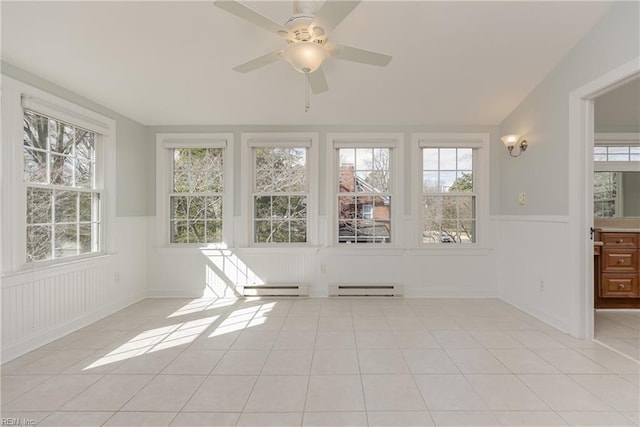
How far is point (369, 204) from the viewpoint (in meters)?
4.27

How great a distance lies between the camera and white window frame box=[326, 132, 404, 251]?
4164 millimetres

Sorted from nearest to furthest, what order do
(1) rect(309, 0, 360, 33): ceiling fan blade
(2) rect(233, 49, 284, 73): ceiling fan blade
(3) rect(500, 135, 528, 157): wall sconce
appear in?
(1) rect(309, 0, 360, 33): ceiling fan blade → (2) rect(233, 49, 284, 73): ceiling fan blade → (3) rect(500, 135, 528, 157): wall sconce

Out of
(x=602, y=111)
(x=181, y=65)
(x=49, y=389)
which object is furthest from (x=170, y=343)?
(x=602, y=111)

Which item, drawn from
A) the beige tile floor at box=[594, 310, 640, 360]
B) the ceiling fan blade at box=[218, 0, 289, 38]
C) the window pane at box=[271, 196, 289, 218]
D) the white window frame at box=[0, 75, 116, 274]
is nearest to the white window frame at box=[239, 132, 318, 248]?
the window pane at box=[271, 196, 289, 218]

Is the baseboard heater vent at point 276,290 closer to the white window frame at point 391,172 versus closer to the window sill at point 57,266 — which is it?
the white window frame at point 391,172

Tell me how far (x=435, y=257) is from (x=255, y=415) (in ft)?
10.4

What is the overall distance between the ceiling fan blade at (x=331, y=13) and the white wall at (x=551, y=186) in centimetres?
233

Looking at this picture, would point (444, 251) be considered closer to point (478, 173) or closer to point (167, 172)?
point (478, 173)

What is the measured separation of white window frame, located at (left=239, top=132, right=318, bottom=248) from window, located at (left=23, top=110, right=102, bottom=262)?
170 centimetres

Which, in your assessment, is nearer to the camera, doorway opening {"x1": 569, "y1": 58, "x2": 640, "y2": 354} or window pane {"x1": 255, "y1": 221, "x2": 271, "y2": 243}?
doorway opening {"x1": 569, "y1": 58, "x2": 640, "y2": 354}

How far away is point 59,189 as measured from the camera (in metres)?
2.96

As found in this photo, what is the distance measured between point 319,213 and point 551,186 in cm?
267

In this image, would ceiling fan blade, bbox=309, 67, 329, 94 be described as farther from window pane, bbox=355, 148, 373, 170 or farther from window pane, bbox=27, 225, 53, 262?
window pane, bbox=27, 225, 53, 262

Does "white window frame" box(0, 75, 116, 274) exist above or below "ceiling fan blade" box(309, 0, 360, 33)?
below
